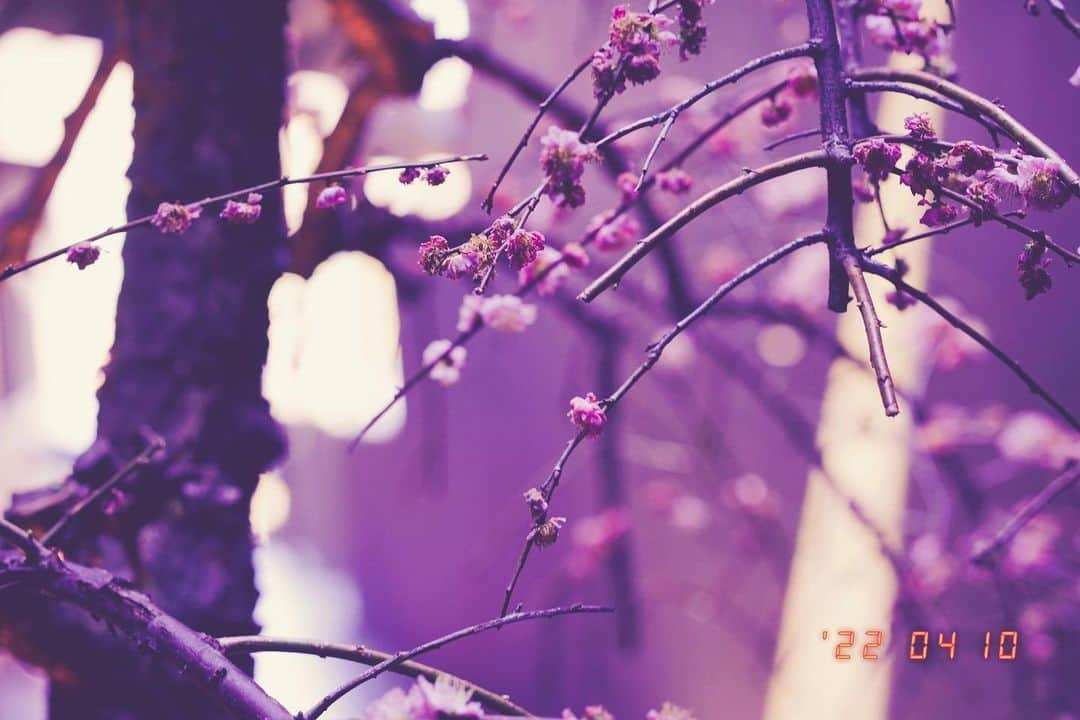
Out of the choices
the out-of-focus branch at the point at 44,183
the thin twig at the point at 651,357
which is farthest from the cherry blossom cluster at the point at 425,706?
the out-of-focus branch at the point at 44,183

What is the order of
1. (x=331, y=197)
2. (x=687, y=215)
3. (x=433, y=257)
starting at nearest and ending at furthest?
(x=687, y=215)
(x=433, y=257)
(x=331, y=197)

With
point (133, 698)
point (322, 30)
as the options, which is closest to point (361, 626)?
point (322, 30)

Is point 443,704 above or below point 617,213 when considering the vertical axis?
below

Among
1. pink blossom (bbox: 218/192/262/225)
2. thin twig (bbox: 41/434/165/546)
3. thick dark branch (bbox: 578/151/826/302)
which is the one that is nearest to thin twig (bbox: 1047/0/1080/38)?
thick dark branch (bbox: 578/151/826/302)

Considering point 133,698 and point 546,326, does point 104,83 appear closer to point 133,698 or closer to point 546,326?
point 133,698

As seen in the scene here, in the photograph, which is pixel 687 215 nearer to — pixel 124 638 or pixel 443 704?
pixel 443 704

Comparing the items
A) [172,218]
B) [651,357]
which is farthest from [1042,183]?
[172,218]

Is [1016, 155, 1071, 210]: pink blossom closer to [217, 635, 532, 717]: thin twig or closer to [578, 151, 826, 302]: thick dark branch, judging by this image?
[578, 151, 826, 302]: thick dark branch

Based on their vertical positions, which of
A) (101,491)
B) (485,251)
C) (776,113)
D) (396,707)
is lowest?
(396,707)

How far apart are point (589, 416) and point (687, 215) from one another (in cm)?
24

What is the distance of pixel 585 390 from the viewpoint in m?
3.66

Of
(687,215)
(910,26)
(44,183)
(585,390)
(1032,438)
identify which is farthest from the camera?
(585,390)

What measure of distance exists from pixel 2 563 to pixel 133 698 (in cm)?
43

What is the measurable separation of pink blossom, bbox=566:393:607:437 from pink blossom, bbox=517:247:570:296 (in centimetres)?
44
